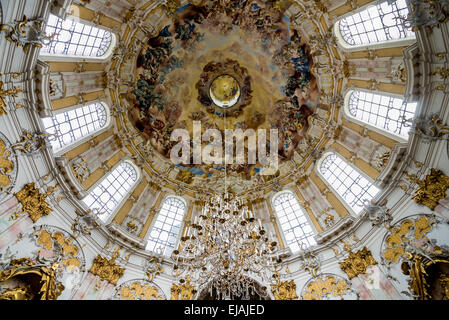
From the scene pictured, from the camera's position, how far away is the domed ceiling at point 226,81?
16156 mm

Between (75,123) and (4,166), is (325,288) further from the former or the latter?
(75,123)

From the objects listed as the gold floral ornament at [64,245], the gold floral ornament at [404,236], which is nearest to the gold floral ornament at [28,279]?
the gold floral ornament at [64,245]

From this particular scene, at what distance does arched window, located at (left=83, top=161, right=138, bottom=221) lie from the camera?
42.9 ft

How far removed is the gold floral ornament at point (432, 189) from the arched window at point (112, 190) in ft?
42.3

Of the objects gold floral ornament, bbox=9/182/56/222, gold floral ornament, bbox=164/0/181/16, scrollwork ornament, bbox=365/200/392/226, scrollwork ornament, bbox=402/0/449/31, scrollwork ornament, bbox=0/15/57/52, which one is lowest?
gold floral ornament, bbox=9/182/56/222

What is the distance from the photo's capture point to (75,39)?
12078 mm

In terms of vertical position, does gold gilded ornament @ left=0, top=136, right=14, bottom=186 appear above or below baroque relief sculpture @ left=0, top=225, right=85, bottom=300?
above

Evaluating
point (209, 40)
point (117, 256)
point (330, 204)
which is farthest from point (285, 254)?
point (209, 40)

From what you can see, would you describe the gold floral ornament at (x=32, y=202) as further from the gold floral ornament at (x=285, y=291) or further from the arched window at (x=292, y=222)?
the arched window at (x=292, y=222)

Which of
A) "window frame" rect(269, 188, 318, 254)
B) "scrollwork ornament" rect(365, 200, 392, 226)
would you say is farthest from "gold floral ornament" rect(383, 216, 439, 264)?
"window frame" rect(269, 188, 318, 254)

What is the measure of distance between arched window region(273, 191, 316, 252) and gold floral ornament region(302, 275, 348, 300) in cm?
184

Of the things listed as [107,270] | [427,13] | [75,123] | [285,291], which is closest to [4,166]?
[75,123]

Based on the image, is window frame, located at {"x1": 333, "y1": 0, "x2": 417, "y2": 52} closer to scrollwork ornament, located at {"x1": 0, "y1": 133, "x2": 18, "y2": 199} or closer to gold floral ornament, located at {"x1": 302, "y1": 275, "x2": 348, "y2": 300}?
gold floral ornament, located at {"x1": 302, "y1": 275, "x2": 348, "y2": 300}

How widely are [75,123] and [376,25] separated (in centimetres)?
1441
